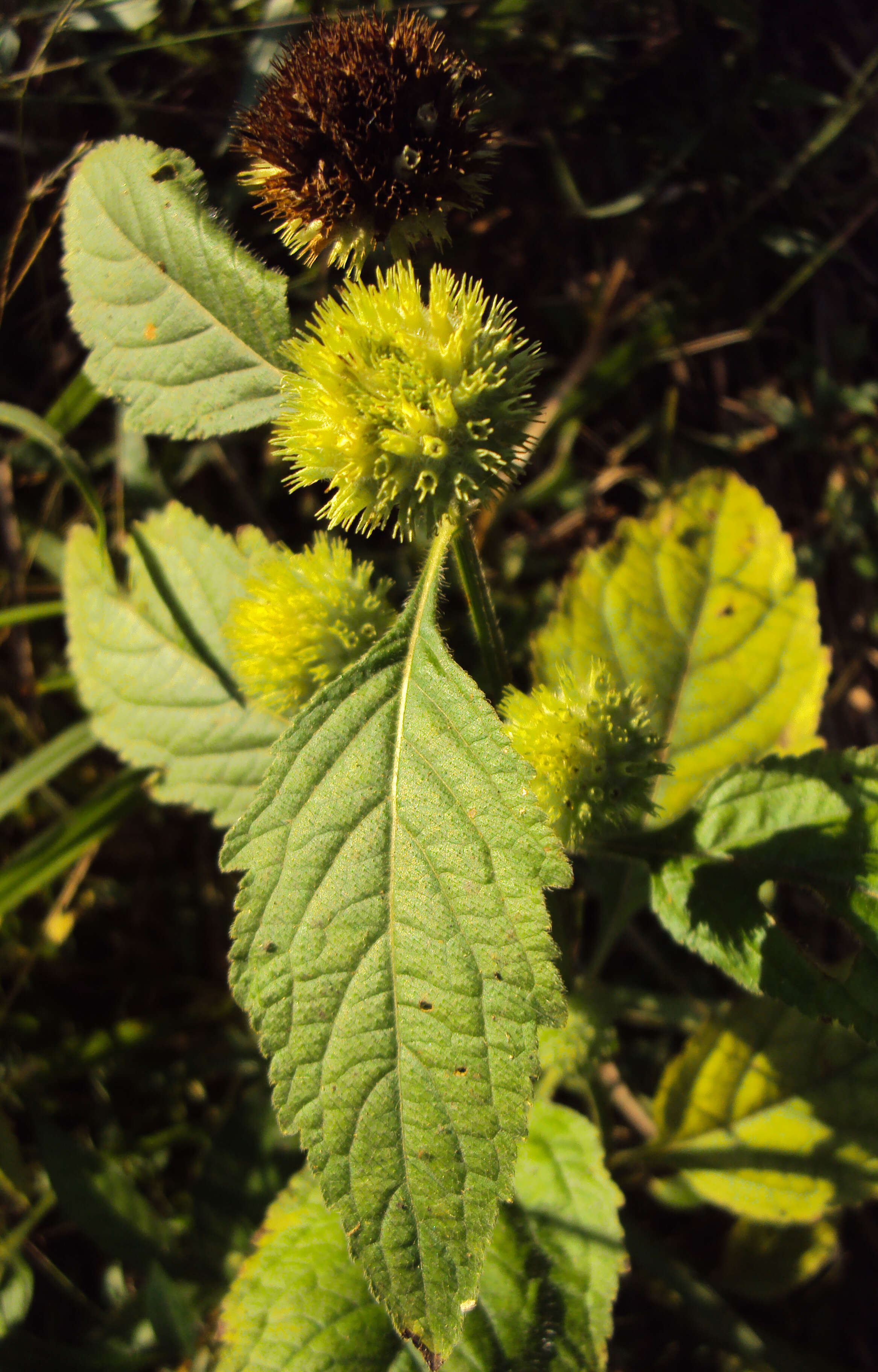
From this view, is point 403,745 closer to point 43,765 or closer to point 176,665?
point 176,665

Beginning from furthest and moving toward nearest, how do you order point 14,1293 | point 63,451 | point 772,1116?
1. point 14,1293
2. point 772,1116
3. point 63,451

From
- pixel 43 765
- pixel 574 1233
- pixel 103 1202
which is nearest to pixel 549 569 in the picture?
pixel 43 765

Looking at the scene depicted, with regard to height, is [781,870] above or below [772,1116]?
above

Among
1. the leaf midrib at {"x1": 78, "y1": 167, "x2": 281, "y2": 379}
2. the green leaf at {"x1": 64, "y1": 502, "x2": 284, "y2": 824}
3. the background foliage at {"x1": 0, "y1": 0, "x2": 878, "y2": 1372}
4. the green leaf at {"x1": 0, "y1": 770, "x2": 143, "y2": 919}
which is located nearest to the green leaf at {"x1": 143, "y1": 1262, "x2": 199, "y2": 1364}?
the background foliage at {"x1": 0, "y1": 0, "x2": 878, "y2": 1372}

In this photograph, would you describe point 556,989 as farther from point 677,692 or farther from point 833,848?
point 677,692

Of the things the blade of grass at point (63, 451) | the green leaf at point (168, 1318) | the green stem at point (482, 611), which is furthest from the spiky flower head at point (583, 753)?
the green leaf at point (168, 1318)

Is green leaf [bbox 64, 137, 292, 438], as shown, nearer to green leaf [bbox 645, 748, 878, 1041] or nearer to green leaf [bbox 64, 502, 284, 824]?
green leaf [bbox 64, 502, 284, 824]

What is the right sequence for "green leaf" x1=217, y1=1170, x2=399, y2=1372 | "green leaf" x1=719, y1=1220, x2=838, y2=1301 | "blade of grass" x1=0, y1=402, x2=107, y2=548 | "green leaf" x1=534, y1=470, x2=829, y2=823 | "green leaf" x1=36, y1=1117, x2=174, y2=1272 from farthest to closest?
1. "green leaf" x1=719, y1=1220, x2=838, y2=1301
2. "green leaf" x1=36, y1=1117, x2=174, y2=1272
3. "green leaf" x1=534, y1=470, x2=829, y2=823
4. "blade of grass" x1=0, y1=402, x2=107, y2=548
5. "green leaf" x1=217, y1=1170, x2=399, y2=1372
